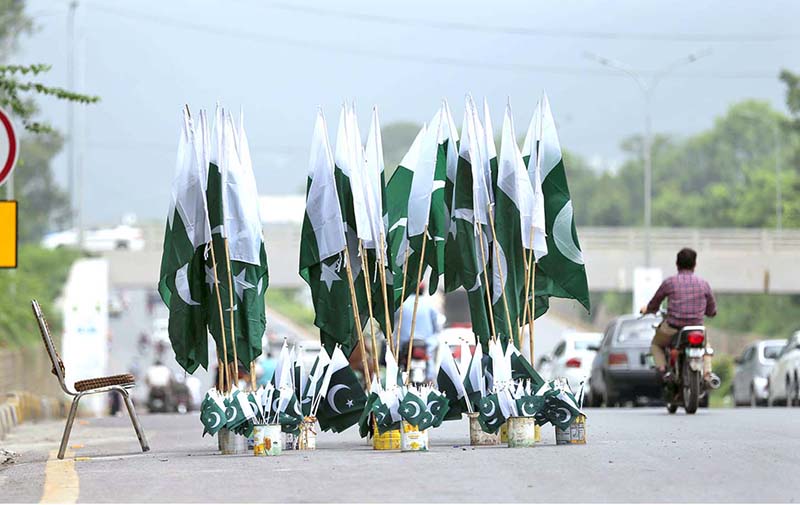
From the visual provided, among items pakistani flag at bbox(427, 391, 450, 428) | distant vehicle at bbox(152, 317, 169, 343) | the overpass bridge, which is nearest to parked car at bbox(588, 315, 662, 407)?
pakistani flag at bbox(427, 391, 450, 428)

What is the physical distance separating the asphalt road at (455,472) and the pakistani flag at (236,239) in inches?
39.8

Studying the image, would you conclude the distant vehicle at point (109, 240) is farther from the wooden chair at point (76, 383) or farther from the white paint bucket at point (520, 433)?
the white paint bucket at point (520, 433)

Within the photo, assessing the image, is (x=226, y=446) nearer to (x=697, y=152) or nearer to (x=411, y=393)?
(x=411, y=393)

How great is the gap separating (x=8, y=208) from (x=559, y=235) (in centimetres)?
435

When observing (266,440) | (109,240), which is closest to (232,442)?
(266,440)

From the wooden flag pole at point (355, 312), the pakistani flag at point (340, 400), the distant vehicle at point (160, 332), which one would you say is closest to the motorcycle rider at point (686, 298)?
the wooden flag pole at point (355, 312)

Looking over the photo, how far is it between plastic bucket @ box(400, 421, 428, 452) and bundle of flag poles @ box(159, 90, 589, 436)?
2.21 feet

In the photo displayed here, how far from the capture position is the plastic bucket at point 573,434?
13.2 metres

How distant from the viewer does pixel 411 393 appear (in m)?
12.8

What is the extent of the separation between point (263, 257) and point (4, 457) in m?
2.62

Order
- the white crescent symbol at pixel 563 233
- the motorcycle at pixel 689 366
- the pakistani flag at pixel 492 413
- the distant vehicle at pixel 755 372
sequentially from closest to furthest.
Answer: the pakistani flag at pixel 492 413
the white crescent symbol at pixel 563 233
the motorcycle at pixel 689 366
the distant vehicle at pixel 755 372

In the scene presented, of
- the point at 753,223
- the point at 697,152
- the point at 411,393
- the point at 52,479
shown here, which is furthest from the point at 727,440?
the point at 697,152

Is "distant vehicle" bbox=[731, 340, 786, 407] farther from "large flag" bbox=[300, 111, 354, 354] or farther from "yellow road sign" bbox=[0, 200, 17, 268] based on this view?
"yellow road sign" bbox=[0, 200, 17, 268]

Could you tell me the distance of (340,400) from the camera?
44.9 ft
